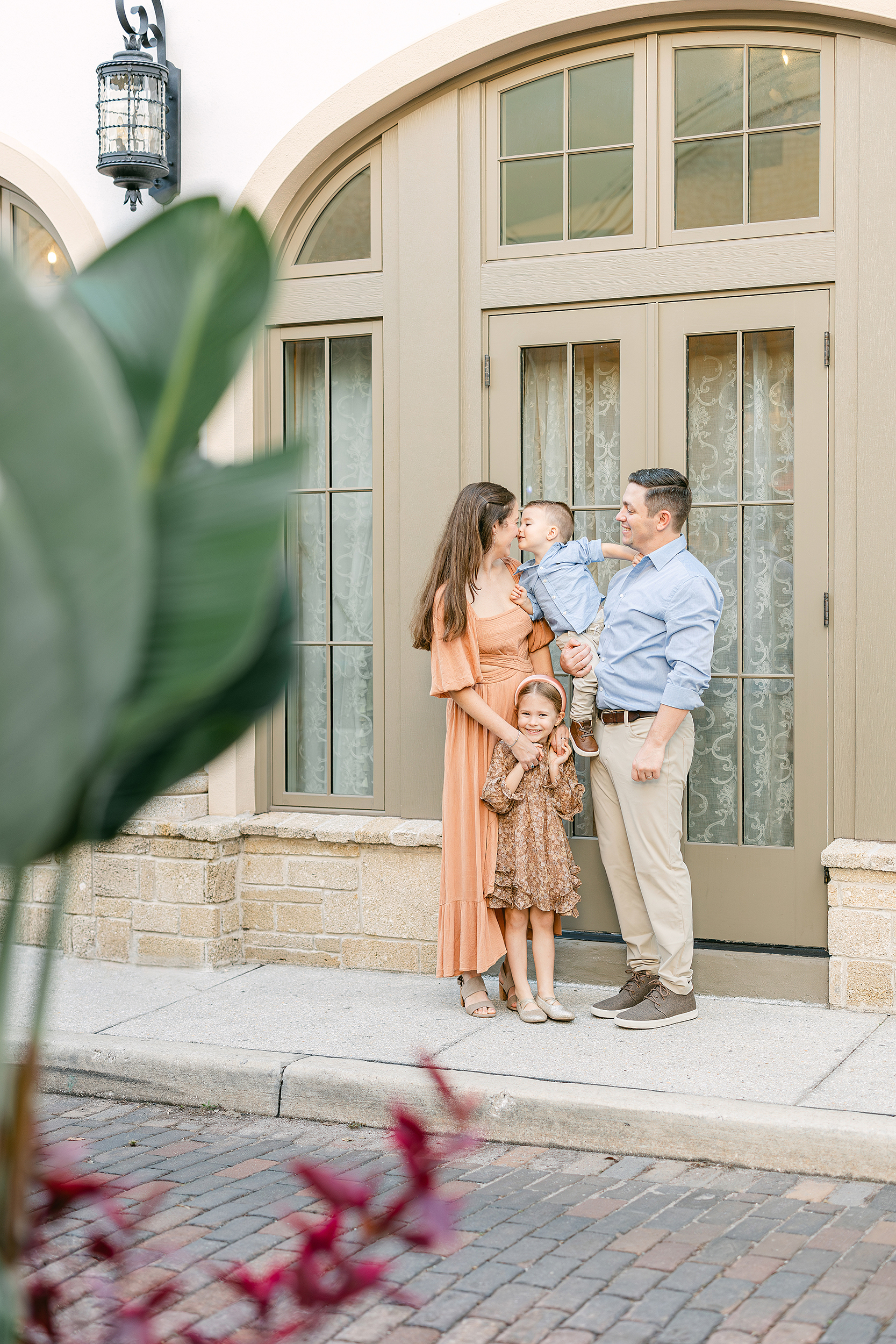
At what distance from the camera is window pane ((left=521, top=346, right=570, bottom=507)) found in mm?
5973

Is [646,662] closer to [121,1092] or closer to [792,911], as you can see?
[792,911]

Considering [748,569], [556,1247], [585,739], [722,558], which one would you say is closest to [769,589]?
[748,569]

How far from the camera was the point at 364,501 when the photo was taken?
6.36 metres

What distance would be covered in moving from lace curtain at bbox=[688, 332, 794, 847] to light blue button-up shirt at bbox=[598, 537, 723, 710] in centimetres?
38

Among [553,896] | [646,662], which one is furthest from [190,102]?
[553,896]

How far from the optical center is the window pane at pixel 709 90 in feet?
18.3

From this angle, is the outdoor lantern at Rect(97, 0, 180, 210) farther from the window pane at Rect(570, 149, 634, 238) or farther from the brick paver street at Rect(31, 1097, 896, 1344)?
the brick paver street at Rect(31, 1097, 896, 1344)

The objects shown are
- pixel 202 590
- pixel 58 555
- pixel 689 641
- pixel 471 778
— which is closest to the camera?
pixel 58 555

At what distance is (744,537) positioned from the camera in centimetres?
568

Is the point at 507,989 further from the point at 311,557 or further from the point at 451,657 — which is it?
the point at 311,557

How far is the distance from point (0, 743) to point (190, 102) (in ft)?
19.9

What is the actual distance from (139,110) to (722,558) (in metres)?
3.26

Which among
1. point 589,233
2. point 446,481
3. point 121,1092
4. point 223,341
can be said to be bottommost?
point 121,1092

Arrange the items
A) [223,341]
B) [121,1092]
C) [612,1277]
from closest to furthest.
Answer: [223,341], [612,1277], [121,1092]
